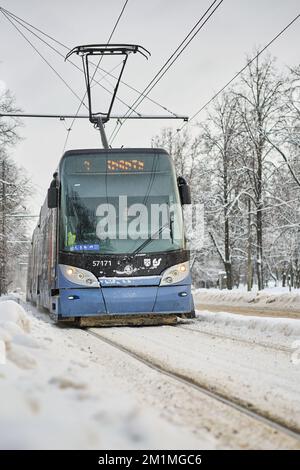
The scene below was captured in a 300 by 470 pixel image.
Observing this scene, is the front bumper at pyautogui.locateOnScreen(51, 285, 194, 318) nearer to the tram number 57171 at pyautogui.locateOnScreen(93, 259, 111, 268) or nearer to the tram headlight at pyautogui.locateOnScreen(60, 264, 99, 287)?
the tram headlight at pyautogui.locateOnScreen(60, 264, 99, 287)

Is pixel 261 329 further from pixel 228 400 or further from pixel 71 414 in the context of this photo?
pixel 71 414

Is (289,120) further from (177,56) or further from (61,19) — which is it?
(61,19)

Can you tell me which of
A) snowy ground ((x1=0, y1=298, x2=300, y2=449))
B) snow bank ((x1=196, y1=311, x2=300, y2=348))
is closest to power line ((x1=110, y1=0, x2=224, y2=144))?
snow bank ((x1=196, y1=311, x2=300, y2=348))

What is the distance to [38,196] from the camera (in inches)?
1353

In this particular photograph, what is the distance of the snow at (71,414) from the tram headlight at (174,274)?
6.01 m

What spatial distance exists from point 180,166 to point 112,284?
28652mm

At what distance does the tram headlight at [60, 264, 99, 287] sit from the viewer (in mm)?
10312

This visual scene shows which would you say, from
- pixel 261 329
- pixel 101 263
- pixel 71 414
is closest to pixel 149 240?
pixel 101 263

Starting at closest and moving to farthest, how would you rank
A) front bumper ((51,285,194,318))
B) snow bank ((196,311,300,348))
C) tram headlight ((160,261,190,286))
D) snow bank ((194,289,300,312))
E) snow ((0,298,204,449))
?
1. snow ((0,298,204,449))
2. snow bank ((196,311,300,348))
3. front bumper ((51,285,194,318))
4. tram headlight ((160,261,190,286))
5. snow bank ((194,289,300,312))

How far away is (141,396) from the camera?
3.95 meters

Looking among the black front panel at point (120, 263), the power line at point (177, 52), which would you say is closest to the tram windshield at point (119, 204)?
the black front panel at point (120, 263)

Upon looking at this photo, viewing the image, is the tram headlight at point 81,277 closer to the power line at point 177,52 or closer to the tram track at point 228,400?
the tram track at point 228,400

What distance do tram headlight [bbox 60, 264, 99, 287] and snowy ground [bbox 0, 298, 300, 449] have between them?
2915mm

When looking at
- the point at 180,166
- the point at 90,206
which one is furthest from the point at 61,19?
the point at 180,166
